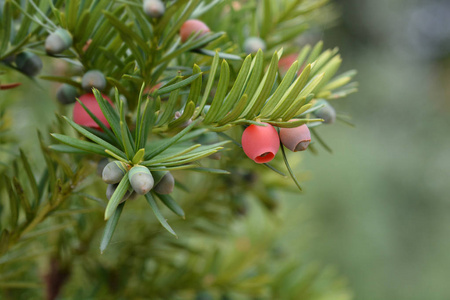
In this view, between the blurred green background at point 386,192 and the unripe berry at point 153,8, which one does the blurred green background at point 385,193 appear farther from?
the unripe berry at point 153,8

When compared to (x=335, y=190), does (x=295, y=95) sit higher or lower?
higher

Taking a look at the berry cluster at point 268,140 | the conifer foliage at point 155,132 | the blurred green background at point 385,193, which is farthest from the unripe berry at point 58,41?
the blurred green background at point 385,193

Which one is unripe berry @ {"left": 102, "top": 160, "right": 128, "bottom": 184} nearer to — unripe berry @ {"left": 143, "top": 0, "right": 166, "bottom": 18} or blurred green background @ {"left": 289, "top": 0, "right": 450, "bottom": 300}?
unripe berry @ {"left": 143, "top": 0, "right": 166, "bottom": 18}

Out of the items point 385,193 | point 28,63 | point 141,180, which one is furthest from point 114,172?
point 385,193

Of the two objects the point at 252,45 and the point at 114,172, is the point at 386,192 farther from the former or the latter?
the point at 114,172

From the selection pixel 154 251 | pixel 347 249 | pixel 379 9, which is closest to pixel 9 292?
pixel 154 251

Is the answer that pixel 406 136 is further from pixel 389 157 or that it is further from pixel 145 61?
pixel 145 61
